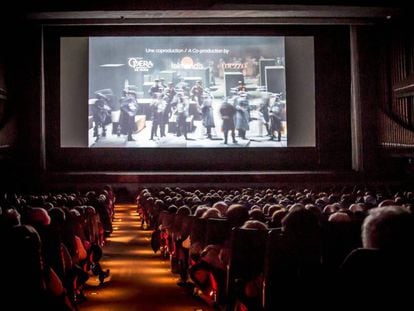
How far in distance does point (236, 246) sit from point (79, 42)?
58.3ft

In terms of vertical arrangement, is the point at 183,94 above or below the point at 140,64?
below

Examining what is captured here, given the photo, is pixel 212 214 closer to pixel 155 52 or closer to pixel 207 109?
pixel 207 109

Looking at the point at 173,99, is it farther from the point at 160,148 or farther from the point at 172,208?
the point at 172,208

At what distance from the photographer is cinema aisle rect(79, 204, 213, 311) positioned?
5.75 m

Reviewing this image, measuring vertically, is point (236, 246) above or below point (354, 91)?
below

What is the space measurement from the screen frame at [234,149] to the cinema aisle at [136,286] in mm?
10846

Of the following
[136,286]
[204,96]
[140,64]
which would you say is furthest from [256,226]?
[140,64]

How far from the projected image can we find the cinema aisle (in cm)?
1036

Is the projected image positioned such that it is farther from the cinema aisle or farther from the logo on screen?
the cinema aisle

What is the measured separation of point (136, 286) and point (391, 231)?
4579 mm

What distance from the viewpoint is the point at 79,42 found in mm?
21188

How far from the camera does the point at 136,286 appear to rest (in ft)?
21.8

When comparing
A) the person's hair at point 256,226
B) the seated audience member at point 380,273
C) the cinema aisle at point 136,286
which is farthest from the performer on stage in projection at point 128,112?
the seated audience member at point 380,273

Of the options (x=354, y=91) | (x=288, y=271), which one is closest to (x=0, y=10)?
(x=354, y=91)
